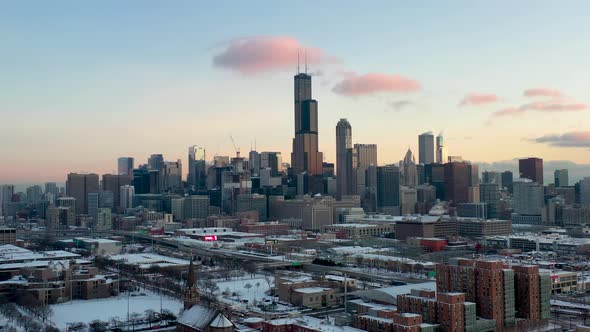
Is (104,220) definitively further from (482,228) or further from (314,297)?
(314,297)

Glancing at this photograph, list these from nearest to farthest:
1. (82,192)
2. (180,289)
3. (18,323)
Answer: (18,323)
(180,289)
(82,192)

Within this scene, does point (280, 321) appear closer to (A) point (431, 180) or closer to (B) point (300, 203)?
(B) point (300, 203)

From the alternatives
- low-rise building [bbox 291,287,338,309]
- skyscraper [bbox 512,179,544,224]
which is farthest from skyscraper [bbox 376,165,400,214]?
low-rise building [bbox 291,287,338,309]

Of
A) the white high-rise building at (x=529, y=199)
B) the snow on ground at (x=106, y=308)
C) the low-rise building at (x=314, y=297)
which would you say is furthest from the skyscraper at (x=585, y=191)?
the snow on ground at (x=106, y=308)

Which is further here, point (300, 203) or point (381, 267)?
point (300, 203)

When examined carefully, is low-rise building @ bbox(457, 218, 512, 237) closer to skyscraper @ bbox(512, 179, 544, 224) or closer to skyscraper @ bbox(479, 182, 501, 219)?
skyscraper @ bbox(512, 179, 544, 224)

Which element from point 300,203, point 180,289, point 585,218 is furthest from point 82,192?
point 180,289

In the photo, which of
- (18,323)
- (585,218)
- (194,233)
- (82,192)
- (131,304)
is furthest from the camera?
(82,192)
